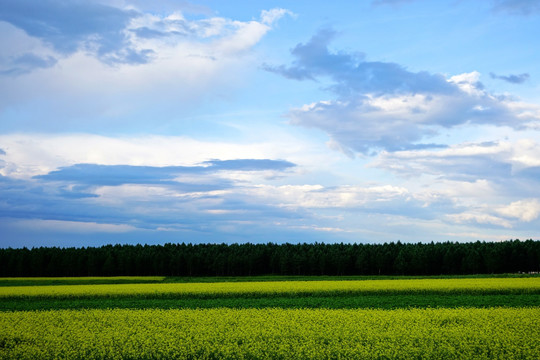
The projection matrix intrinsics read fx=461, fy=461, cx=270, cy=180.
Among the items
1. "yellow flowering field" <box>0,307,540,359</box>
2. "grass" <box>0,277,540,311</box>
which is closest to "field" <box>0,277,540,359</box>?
"yellow flowering field" <box>0,307,540,359</box>

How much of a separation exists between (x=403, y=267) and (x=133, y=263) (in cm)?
5961

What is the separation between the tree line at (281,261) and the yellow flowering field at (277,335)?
76712 millimetres

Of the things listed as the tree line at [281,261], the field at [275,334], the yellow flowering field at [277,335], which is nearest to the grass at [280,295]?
the field at [275,334]

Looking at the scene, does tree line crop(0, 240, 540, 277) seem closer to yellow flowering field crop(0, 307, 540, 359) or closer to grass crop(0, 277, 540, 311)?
grass crop(0, 277, 540, 311)

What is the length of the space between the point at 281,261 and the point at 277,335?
8376 centimetres

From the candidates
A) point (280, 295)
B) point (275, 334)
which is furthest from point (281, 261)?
point (275, 334)

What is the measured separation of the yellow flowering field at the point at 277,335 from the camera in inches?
698

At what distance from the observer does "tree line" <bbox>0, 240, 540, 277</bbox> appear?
3964 inches

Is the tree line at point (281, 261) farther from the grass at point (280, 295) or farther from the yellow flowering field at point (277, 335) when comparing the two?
the yellow flowering field at point (277, 335)

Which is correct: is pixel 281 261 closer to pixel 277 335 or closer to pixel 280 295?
pixel 280 295

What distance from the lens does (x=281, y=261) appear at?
103 metres

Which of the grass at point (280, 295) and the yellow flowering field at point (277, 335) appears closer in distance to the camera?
the yellow flowering field at point (277, 335)

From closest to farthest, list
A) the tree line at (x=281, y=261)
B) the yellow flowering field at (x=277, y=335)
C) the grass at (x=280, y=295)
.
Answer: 1. the yellow flowering field at (x=277, y=335)
2. the grass at (x=280, y=295)
3. the tree line at (x=281, y=261)

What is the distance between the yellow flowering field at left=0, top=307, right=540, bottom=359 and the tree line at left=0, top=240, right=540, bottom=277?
3020 inches
